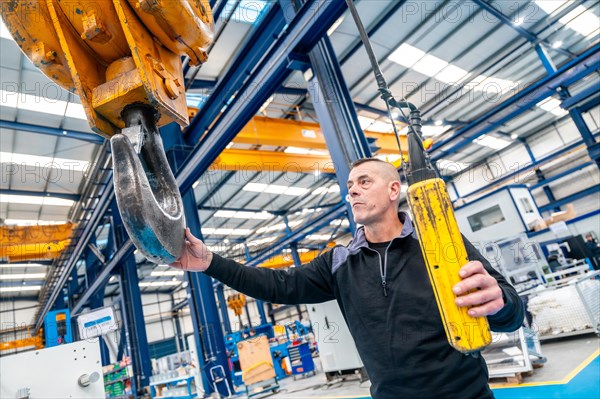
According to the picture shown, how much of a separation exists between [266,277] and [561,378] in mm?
3342

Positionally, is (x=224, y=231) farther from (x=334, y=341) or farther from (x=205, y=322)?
(x=334, y=341)

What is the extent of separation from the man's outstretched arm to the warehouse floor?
2616 mm

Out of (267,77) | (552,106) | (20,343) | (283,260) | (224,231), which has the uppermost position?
(552,106)

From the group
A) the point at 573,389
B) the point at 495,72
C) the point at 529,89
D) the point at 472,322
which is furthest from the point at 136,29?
the point at 495,72

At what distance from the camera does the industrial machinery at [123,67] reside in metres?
0.97

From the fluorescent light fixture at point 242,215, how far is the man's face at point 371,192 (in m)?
12.5

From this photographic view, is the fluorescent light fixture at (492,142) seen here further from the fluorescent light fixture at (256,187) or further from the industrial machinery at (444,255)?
the industrial machinery at (444,255)

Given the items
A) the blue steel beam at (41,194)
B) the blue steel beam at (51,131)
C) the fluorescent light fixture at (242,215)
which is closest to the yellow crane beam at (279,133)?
the blue steel beam at (51,131)

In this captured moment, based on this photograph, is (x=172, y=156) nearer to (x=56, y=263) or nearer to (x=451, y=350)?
(x=451, y=350)

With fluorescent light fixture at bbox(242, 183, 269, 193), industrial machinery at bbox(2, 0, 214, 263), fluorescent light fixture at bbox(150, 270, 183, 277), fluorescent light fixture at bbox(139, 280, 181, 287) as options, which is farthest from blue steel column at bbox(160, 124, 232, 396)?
fluorescent light fixture at bbox(139, 280, 181, 287)

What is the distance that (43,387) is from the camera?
207 centimetres

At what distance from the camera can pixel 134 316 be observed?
8.40 m

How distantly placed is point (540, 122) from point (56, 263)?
17746mm

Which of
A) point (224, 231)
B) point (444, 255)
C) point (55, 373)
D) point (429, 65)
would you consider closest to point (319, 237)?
point (224, 231)
